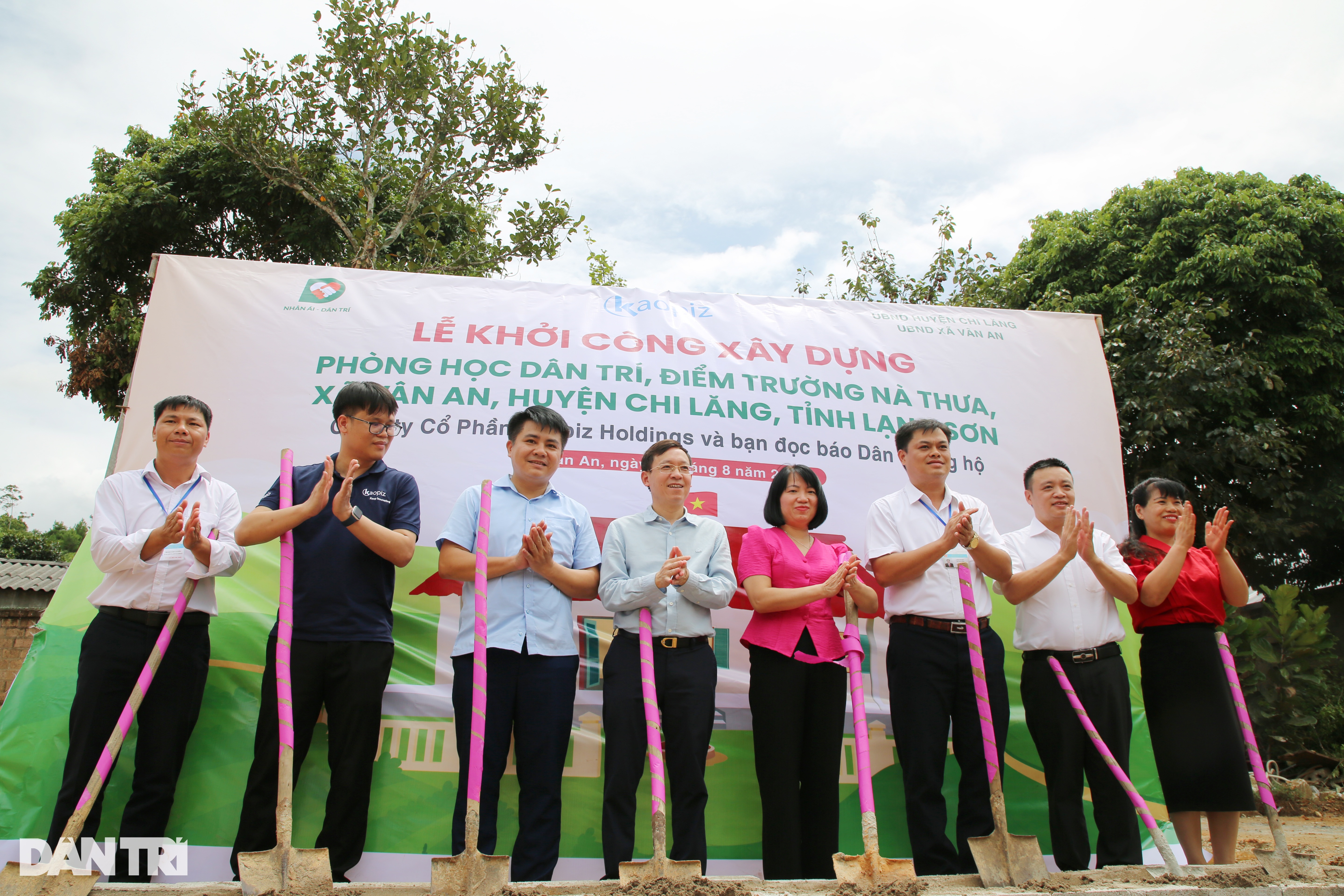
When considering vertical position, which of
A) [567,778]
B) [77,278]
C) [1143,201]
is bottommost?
[567,778]

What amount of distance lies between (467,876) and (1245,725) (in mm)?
2519

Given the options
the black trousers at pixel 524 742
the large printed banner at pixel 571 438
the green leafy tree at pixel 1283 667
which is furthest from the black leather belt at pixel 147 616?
the green leafy tree at pixel 1283 667

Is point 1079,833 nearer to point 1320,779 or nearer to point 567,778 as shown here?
point 567,778

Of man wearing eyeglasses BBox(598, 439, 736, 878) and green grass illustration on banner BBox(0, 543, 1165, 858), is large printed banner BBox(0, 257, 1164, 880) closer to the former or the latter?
green grass illustration on banner BBox(0, 543, 1165, 858)

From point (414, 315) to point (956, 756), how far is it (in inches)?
111

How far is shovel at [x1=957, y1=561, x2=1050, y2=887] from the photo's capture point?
202cm

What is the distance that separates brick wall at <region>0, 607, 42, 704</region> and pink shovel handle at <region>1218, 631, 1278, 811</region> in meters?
10.4

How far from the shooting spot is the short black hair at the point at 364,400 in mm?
2582

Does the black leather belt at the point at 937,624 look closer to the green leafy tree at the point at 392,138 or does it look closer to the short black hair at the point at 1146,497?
the short black hair at the point at 1146,497

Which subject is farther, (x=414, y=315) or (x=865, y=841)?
(x=414, y=315)

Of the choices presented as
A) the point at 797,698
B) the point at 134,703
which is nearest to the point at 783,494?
the point at 797,698

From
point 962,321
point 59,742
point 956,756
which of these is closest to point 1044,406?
point 962,321

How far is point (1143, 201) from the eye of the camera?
8648 mm

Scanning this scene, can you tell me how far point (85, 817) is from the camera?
6.16 ft
